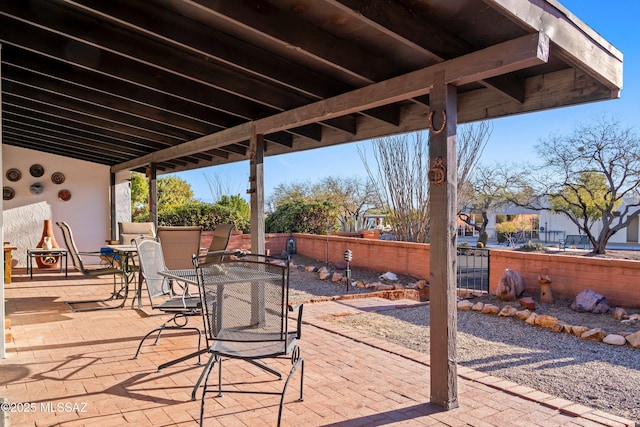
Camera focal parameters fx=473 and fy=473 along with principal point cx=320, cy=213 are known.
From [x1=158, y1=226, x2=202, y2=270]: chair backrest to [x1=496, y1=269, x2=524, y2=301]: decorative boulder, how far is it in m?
4.24

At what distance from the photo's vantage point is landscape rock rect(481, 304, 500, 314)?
615 centimetres

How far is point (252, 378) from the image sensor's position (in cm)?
337

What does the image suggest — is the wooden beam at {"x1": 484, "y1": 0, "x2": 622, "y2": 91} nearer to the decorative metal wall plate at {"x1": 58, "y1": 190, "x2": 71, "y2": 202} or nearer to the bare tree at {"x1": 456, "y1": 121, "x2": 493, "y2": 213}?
the bare tree at {"x1": 456, "y1": 121, "x2": 493, "y2": 213}

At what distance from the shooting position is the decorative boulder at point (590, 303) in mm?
5727

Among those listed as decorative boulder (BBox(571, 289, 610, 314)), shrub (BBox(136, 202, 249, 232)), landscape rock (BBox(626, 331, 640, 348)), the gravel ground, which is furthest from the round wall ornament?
shrub (BBox(136, 202, 249, 232))

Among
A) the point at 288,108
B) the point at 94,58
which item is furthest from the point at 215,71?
the point at 94,58

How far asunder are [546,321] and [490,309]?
874 mm

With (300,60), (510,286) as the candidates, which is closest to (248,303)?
(300,60)

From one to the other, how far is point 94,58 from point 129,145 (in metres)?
4.12

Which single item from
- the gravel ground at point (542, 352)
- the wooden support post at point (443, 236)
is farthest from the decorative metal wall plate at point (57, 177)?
the wooden support post at point (443, 236)

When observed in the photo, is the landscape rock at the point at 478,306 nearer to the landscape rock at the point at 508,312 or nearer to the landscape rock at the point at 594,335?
the landscape rock at the point at 508,312

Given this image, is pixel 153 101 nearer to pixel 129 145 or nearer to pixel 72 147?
pixel 129 145

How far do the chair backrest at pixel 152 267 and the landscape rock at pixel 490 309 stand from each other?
404 cm

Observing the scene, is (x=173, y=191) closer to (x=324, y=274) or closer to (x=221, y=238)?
(x=324, y=274)
